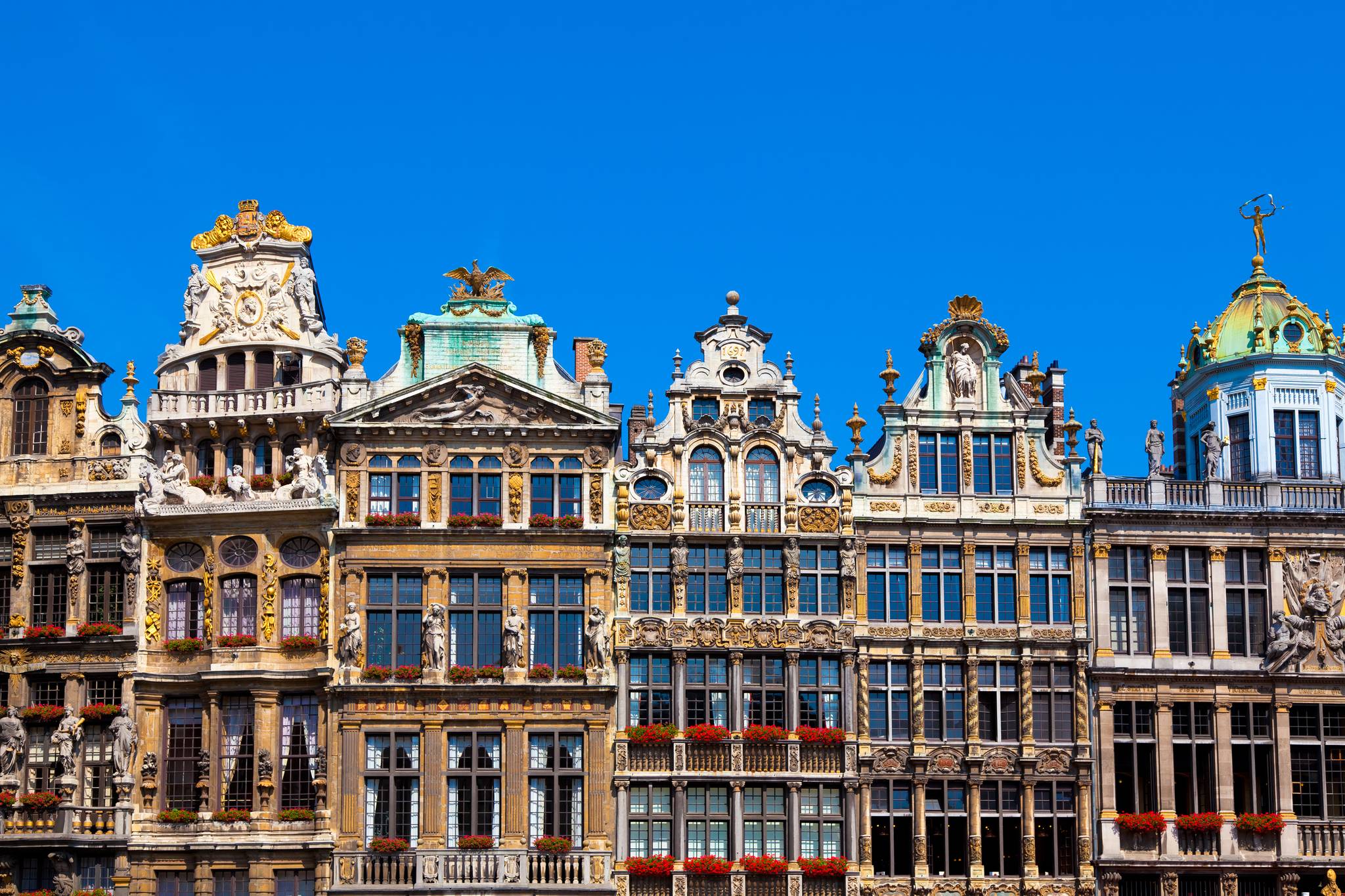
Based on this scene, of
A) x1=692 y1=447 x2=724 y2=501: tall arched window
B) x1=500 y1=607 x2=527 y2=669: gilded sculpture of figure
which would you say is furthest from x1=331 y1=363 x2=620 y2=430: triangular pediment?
x1=500 y1=607 x2=527 y2=669: gilded sculpture of figure

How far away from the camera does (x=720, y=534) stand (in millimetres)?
56562

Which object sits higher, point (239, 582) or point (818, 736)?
point (239, 582)

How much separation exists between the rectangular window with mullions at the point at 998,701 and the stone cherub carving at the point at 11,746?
878 inches

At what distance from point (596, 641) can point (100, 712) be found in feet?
38.4

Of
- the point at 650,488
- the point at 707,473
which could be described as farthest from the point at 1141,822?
the point at 650,488

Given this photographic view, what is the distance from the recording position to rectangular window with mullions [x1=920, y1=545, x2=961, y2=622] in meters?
56.8

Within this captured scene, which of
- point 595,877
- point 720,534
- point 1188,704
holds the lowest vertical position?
point 595,877

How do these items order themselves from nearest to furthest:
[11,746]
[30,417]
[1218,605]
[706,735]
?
[706,735] → [11,746] → [1218,605] → [30,417]

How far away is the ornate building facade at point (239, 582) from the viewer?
5519cm

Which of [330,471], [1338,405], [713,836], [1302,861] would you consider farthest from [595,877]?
[1338,405]

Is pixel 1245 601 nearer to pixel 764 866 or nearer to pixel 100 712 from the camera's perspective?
pixel 764 866

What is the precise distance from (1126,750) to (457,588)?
16148mm

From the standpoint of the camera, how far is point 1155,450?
58.3 meters

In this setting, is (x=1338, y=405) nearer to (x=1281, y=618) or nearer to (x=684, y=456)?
(x=1281, y=618)
